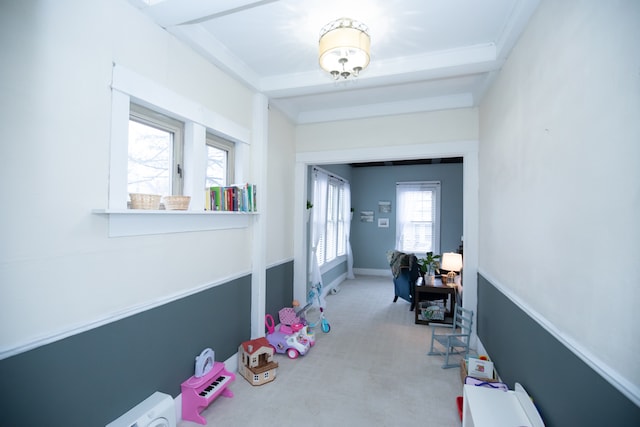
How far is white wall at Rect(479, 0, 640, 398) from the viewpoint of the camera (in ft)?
3.42

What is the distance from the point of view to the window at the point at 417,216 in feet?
22.9

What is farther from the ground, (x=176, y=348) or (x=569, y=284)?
(x=569, y=284)

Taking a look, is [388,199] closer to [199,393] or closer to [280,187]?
[280,187]

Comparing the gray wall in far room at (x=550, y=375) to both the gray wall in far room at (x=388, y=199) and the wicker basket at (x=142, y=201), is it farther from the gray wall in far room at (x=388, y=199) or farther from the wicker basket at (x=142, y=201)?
the gray wall in far room at (x=388, y=199)

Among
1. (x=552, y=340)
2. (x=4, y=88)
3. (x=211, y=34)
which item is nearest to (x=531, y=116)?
(x=552, y=340)

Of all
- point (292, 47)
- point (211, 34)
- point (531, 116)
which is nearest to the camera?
point (531, 116)

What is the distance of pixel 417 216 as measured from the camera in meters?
7.09

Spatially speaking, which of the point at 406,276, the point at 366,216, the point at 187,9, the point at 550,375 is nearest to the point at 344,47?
the point at 187,9

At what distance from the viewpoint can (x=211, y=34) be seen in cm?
232

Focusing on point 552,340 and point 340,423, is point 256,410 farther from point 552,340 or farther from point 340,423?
point 552,340

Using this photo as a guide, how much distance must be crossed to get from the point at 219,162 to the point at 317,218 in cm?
242

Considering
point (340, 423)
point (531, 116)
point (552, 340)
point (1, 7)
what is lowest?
point (340, 423)

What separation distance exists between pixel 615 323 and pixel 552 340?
542mm


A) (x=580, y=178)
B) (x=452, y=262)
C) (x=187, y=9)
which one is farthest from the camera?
(x=452, y=262)
